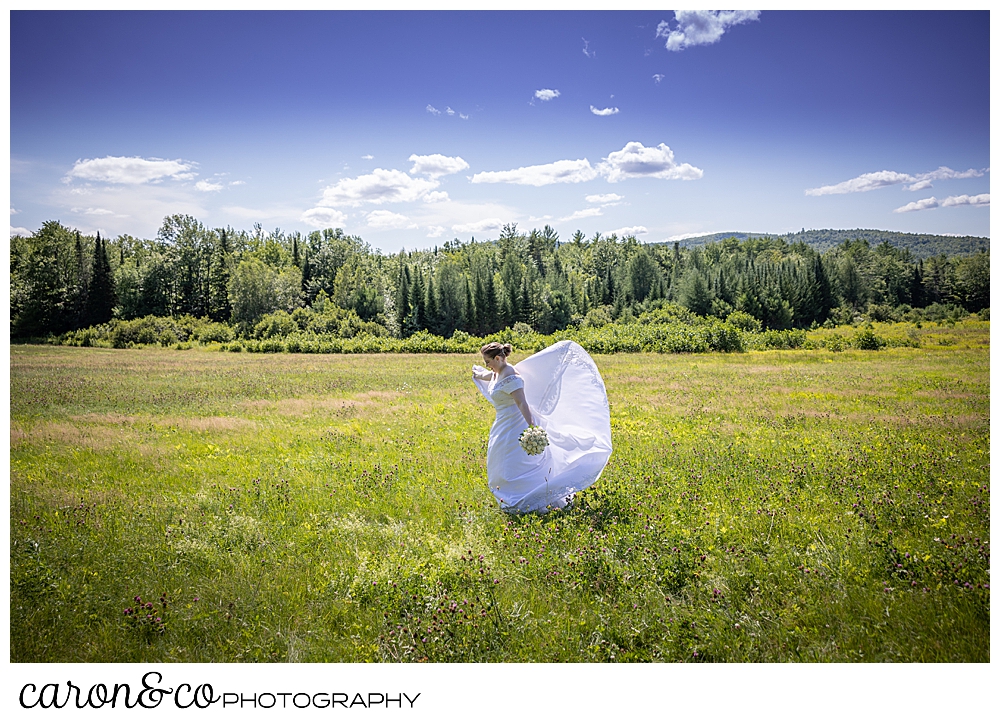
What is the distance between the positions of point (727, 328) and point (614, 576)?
1752 cm

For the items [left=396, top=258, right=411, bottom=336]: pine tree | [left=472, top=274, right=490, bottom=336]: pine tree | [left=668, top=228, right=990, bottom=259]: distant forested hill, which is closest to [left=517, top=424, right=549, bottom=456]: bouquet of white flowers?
[left=668, top=228, right=990, bottom=259]: distant forested hill

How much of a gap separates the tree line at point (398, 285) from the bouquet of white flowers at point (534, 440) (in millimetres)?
6952

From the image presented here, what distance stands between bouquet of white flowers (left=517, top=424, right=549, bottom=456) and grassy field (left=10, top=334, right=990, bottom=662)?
0.58 m

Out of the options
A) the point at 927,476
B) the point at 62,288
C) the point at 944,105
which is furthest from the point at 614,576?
the point at 62,288

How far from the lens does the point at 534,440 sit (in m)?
4.47

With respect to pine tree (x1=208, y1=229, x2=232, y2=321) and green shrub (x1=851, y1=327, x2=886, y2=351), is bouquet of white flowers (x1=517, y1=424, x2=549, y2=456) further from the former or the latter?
green shrub (x1=851, y1=327, x2=886, y2=351)

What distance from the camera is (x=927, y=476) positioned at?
5.38 m

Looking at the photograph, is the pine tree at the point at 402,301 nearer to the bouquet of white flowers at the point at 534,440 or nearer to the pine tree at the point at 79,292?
the pine tree at the point at 79,292

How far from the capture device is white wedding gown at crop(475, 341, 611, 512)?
186 inches

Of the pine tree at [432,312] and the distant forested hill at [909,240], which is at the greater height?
the distant forested hill at [909,240]

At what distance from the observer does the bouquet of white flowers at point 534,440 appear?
4.46 metres

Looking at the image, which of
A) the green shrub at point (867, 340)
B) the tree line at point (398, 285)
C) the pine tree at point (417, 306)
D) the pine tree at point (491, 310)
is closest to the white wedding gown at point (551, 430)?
the tree line at point (398, 285)

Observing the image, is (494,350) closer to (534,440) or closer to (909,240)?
(534,440)

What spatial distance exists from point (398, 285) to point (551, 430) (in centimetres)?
1551
